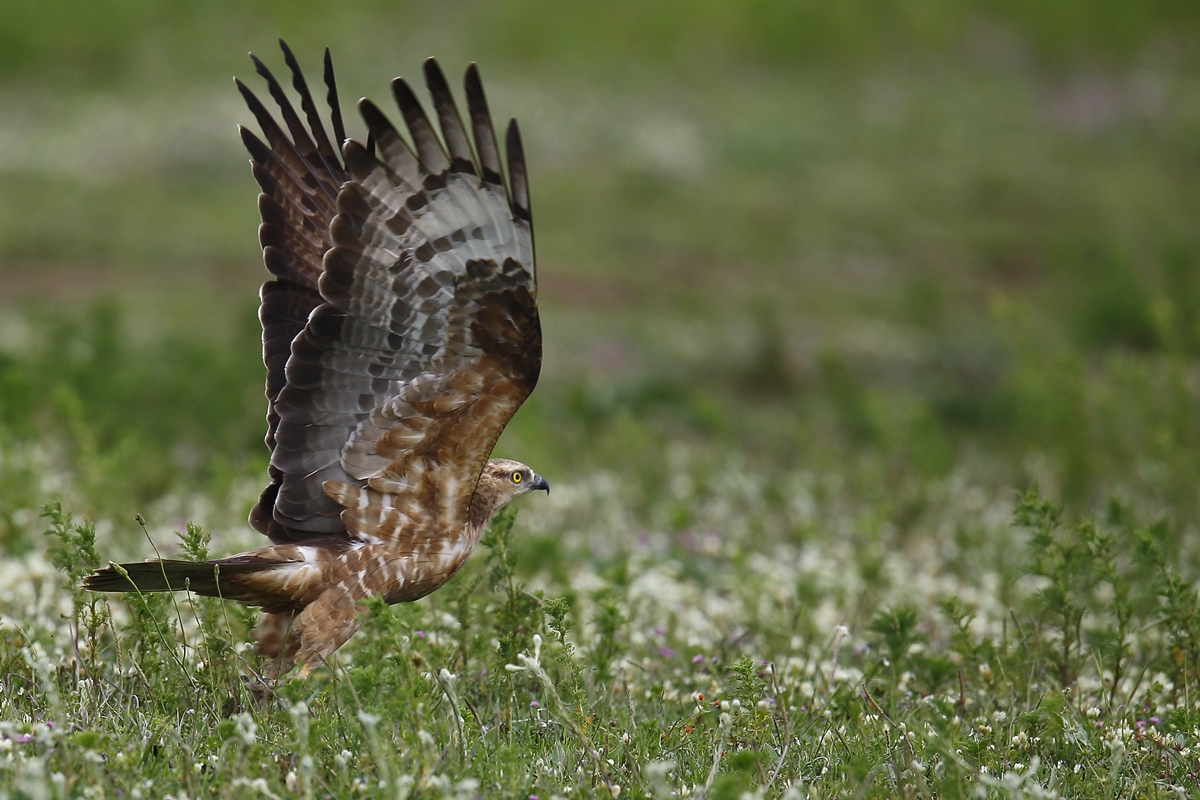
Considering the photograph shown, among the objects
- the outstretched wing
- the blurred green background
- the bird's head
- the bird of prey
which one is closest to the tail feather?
the bird of prey

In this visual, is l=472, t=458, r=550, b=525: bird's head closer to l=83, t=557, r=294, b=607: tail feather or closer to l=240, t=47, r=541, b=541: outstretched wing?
l=240, t=47, r=541, b=541: outstretched wing

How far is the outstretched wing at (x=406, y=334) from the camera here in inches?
137

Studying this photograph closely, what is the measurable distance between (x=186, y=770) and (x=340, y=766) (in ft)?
1.13

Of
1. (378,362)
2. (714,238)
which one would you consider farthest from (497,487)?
(714,238)

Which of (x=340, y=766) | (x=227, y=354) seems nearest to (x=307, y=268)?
(x=340, y=766)

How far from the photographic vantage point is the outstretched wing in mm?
3480

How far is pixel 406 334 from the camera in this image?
365cm

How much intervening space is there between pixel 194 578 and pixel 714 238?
18.6 meters

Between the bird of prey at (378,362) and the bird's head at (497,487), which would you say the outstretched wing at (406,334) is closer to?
the bird of prey at (378,362)

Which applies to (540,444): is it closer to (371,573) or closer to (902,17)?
(371,573)

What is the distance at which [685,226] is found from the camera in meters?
22.0

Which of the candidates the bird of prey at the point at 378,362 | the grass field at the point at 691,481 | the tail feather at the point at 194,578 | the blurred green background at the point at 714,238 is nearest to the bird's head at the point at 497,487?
the bird of prey at the point at 378,362

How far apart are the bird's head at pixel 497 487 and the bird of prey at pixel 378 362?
0.08m

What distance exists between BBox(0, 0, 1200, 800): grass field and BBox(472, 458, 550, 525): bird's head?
198 mm
